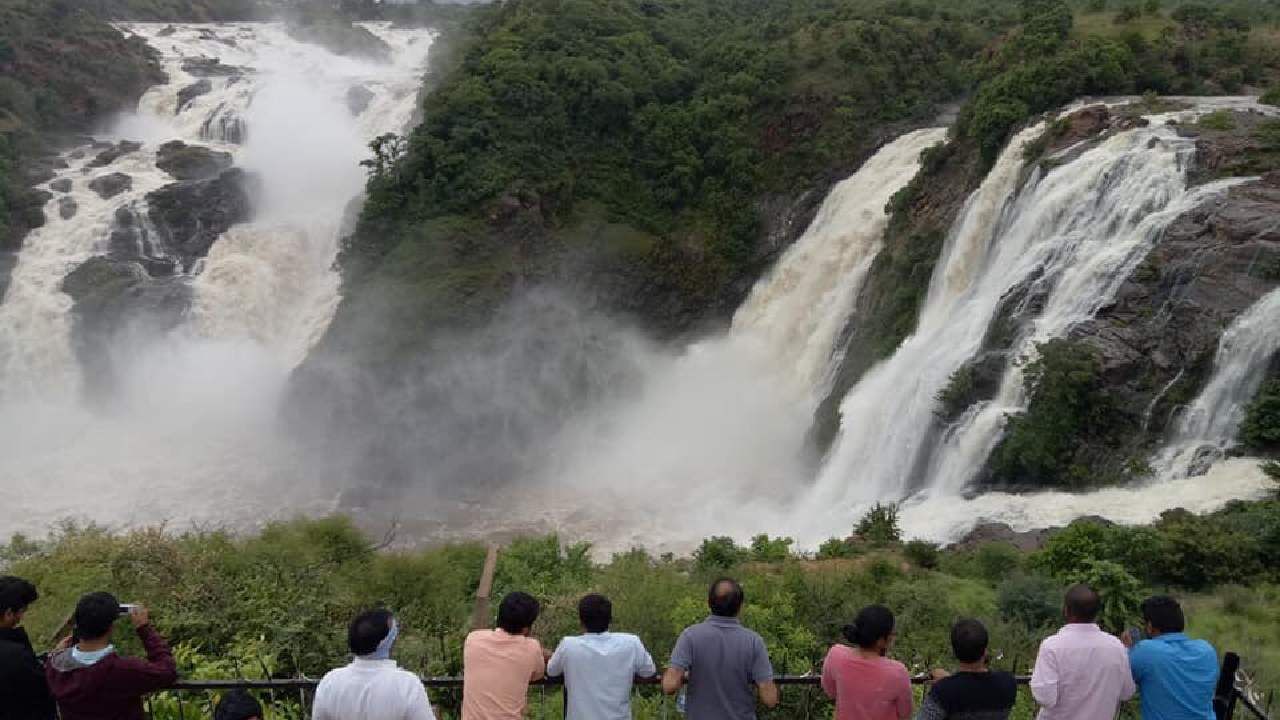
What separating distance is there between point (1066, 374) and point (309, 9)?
75159mm

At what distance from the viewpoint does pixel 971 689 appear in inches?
201

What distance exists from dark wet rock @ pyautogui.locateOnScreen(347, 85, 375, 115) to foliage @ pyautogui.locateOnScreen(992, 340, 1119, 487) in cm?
4009

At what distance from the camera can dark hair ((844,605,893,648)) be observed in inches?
209

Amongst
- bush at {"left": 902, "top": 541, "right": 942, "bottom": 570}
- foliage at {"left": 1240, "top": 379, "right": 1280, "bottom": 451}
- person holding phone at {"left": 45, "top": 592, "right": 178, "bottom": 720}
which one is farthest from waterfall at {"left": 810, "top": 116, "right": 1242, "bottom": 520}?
person holding phone at {"left": 45, "top": 592, "right": 178, "bottom": 720}

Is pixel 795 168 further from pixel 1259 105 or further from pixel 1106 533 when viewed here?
pixel 1106 533

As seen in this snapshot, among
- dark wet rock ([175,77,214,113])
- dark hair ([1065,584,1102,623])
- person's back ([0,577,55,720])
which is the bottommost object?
dark wet rock ([175,77,214,113])

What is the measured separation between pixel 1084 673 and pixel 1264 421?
10.6 metres

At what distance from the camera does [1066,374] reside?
50.9ft

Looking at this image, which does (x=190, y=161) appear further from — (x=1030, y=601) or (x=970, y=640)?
(x=970, y=640)

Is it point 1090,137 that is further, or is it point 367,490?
point 367,490

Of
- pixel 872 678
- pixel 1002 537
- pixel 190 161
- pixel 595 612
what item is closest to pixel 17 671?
pixel 595 612

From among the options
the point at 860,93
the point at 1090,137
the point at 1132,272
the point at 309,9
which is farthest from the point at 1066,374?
the point at 309,9

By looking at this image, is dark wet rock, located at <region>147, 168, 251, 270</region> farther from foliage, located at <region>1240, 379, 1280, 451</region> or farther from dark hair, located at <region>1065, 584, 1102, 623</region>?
dark hair, located at <region>1065, 584, 1102, 623</region>

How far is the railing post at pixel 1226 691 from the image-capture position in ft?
18.3
